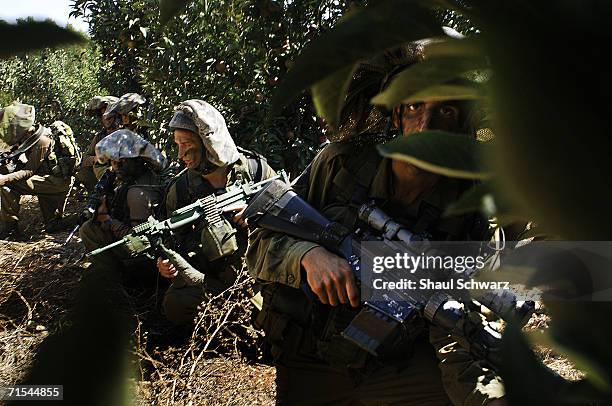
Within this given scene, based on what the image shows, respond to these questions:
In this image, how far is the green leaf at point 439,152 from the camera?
0.35 metres

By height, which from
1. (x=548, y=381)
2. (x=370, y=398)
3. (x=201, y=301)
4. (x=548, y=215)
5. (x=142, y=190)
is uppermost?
(x=548, y=215)

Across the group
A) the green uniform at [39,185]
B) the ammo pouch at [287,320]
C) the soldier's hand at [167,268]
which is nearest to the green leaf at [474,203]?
the ammo pouch at [287,320]

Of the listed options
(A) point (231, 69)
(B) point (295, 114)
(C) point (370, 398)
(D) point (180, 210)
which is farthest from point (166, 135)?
(C) point (370, 398)

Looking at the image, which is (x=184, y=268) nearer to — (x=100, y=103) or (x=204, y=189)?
(x=204, y=189)

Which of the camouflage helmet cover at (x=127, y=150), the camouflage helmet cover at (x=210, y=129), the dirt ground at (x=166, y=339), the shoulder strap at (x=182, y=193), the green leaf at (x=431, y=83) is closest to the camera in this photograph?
the green leaf at (x=431, y=83)

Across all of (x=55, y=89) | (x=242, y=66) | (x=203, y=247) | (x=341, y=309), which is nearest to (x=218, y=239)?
(x=203, y=247)

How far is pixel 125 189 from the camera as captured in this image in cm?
487

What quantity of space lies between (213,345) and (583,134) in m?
3.99

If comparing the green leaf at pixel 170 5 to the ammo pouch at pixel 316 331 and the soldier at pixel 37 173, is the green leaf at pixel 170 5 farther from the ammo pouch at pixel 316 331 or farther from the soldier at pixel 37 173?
the soldier at pixel 37 173

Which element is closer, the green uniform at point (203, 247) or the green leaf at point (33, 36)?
the green leaf at point (33, 36)

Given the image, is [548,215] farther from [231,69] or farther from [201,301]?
[231,69]

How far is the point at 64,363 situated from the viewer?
301mm

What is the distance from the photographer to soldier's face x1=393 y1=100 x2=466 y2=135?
5.60 ft

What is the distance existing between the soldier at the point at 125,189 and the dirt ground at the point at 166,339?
283 millimetres
